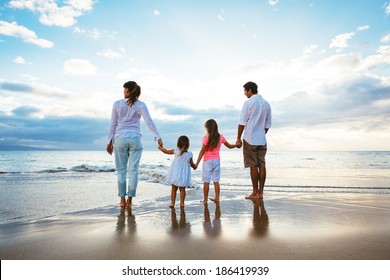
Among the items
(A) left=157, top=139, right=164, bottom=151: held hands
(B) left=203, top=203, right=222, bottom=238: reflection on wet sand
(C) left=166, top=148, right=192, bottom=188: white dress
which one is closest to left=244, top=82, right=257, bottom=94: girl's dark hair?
(C) left=166, top=148, right=192, bottom=188: white dress

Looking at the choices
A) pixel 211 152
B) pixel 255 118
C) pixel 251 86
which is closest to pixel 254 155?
pixel 255 118

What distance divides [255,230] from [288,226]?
0.48 m

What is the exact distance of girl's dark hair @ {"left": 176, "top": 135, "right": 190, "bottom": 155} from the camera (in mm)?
5285

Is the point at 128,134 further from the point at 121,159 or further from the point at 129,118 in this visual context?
the point at 121,159

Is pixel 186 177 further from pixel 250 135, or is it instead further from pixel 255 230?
pixel 255 230

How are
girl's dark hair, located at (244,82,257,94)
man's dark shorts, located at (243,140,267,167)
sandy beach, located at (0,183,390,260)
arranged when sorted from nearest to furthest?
1. sandy beach, located at (0,183,390,260)
2. man's dark shorts, located at (243,140,267,167)
3. girl's dark hair, located at (244,82,257,94)

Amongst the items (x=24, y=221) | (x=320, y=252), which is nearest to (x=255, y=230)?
(x=320, y=252)

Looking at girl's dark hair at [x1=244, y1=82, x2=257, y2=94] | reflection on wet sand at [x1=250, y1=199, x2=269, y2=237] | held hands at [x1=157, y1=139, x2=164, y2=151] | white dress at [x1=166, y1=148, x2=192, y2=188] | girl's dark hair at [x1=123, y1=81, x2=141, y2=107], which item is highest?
girl's dark hair at [x1=244, y1=82, x2=257, y2=94]

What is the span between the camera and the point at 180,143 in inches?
Answer: 209

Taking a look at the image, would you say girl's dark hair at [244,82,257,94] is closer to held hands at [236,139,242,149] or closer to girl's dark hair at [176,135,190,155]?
held hands at [236,139,242,149]

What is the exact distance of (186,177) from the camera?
5.19 m

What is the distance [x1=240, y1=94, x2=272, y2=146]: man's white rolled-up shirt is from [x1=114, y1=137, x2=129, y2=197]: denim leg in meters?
2.48

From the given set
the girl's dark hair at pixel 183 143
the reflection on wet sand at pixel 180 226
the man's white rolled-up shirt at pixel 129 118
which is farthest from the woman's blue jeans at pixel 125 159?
the reflection on wet sand at pixel 180 226
